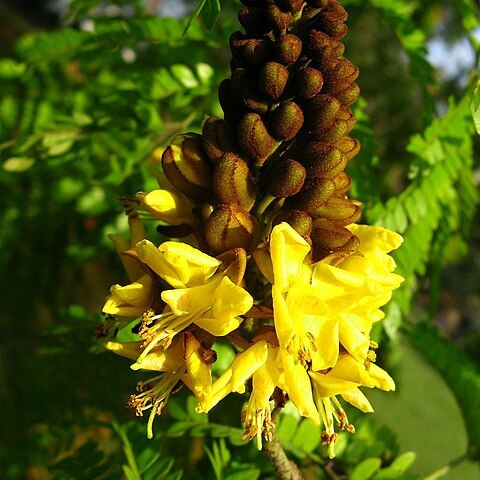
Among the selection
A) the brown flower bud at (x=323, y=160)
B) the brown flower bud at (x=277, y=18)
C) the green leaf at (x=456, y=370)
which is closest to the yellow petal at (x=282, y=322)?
the brown flower bud at (x=323, y=160)

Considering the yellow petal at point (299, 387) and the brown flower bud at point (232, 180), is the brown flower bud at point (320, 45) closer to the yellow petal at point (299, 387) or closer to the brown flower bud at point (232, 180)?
the brown flower bud at point (232, 180)

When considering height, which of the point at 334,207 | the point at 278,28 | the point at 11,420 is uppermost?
the point at 278,28

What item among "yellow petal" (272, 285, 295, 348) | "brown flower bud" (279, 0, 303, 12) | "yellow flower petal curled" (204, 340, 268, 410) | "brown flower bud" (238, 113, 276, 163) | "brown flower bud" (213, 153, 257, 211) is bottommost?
"yellow flower petal curled" (204, 340, 268, 410)

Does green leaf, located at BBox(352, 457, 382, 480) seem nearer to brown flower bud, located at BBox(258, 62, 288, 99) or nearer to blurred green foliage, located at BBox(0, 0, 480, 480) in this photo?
blurred green foliage, located at BBox(0, 0, 480, 480)

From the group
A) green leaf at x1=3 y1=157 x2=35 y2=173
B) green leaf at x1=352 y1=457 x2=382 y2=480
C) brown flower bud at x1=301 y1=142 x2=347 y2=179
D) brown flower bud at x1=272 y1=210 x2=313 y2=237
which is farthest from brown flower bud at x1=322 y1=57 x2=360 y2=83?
green leaf at x1=3 y1=157 x2=35 y2=173

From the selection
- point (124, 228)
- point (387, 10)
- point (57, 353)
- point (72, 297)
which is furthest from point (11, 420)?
point (387, 10)

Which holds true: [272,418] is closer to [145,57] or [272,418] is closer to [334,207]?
[334,207]
